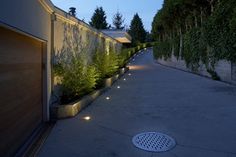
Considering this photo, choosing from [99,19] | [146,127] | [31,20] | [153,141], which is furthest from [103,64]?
[99,19]

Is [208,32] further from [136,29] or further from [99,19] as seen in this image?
[99,19]

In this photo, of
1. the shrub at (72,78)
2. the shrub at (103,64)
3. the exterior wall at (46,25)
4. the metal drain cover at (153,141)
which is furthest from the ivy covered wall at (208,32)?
the metal drain cover at (153,141)

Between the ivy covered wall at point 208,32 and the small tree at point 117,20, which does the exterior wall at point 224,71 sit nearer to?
the ivy covered wall at point 208,32

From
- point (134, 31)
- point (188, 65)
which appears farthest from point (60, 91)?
point (134, 31)

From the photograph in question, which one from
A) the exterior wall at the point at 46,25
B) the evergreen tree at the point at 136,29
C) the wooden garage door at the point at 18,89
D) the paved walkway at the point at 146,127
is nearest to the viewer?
the wooden garage door at the point at 18,89

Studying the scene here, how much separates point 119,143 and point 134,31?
73.7 meters

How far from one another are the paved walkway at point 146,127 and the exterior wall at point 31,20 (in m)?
1.27

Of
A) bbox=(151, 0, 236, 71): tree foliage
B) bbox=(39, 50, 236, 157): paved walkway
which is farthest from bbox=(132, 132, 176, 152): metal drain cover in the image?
bbox=(151, 0, 236, 71): tree foliage

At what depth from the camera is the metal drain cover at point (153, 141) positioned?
5359 mm

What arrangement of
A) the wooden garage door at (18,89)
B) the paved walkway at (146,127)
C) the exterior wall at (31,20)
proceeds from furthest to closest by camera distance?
1. the paved walkway at (146,127)
2. the wooden garage door at (18,89)
3. the exterior wall at (31,20)

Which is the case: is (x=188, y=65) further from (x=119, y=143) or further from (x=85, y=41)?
(x=119, y=143)

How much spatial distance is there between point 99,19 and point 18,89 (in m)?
76.0

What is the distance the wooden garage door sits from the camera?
441 centimetres

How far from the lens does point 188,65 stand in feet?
74.6
